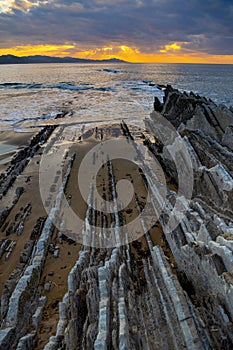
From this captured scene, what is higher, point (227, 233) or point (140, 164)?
point (227, 233)

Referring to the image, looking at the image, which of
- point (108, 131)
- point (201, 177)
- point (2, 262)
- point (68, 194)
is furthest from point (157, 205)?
point (108, 131)

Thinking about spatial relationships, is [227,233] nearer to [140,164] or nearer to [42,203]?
[42,203]

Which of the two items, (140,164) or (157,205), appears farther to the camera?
(140,164)

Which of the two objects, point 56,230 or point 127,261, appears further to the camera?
point 56,230

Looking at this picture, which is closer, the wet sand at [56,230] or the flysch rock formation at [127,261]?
the flysch rock formation at [127,261]

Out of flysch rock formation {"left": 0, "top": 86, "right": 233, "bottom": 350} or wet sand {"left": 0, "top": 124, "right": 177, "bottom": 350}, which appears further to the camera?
wet sand {"left": 0, "top": 124, "right": 177, "bottom": 350}

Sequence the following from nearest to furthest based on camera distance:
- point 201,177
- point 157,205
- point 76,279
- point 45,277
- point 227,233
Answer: point 227,233, point 76,279, point 45,277, point 201,177, point 157,205

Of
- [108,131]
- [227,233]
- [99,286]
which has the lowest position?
[108,131]

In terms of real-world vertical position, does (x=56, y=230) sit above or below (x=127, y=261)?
below
